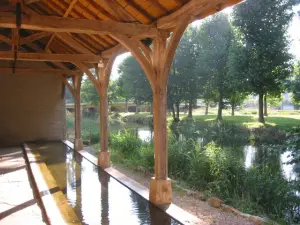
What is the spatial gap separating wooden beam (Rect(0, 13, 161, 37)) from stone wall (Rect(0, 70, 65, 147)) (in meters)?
8.34

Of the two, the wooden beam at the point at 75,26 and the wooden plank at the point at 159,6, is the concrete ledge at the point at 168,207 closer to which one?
the wooden beam at the point at 75,26

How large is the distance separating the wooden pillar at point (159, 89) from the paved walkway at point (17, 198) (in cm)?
176

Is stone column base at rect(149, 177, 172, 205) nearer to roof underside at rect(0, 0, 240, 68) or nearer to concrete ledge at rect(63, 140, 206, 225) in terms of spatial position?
concrete ledge at rect(63, 140, 206, 225)

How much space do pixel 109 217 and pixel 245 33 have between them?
14308mm

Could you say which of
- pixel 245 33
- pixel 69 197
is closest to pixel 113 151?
pixel 69 197

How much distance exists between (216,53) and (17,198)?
16713 millimetres

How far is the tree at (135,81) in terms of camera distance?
25359 millimetres

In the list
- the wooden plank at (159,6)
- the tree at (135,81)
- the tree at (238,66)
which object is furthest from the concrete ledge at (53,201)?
the tree at (135,81)

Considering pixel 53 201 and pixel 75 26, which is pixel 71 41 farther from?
pixel 53 201

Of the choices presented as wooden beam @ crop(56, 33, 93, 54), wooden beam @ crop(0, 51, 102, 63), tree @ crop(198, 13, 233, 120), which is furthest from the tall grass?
tree @ crop(198, 13, 233, 120)

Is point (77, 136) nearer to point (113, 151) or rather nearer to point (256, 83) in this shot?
point (113, 151)

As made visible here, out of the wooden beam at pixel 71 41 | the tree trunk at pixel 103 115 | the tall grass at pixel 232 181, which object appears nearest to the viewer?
the tall grass at pixel 232 181

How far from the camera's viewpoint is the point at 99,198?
5258 millimetres

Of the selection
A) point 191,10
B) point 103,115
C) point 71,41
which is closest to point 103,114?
point 103,115
